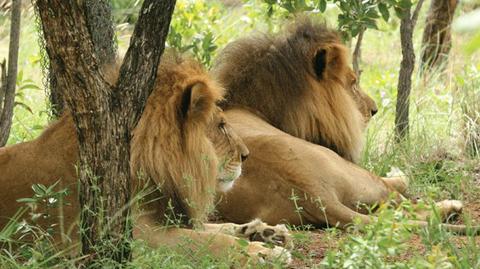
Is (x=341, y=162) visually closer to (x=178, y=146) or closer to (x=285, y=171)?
(x=285, y=171)

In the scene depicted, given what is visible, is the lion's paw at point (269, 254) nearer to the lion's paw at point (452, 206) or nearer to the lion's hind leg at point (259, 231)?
the lion's hind leg at point (259, 231)

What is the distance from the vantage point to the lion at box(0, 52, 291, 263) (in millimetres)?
3811

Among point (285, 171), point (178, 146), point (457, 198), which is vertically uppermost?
point (178, 146)

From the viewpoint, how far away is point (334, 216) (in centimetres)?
459

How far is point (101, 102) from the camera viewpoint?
3270mm

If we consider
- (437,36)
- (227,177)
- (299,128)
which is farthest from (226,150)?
(437,36)

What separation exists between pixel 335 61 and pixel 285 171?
0.94 meters

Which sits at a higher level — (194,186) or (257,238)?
(194,186)

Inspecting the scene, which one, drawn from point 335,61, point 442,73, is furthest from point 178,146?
point 442,73

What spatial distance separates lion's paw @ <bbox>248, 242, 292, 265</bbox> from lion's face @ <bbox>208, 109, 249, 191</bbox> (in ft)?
1.48

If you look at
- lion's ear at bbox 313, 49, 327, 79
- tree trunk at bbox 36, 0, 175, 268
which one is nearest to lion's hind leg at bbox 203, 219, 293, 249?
tree trunk at bbox 36, 0, 175, 268

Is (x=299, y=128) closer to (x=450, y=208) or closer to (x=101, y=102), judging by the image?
(x=450, y=208)

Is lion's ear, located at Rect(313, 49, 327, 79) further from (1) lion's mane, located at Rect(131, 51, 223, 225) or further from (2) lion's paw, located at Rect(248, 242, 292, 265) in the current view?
(2) lion's paw, located at Rect(248, 242, 292, 265)

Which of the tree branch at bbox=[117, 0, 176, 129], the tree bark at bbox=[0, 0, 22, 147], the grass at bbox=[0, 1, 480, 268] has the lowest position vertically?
the grass at bbox=[0, 1, 480, 268]
